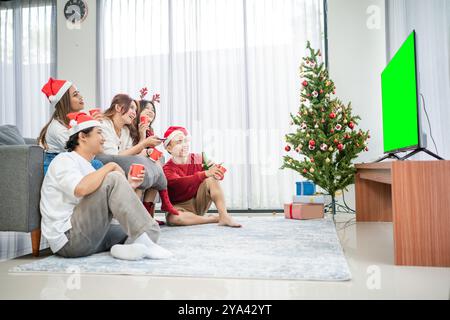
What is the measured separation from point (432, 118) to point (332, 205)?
45.2 inches

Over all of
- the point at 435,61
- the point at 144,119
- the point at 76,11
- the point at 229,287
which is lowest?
the point at 229,287

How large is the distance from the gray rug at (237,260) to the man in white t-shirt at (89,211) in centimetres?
6

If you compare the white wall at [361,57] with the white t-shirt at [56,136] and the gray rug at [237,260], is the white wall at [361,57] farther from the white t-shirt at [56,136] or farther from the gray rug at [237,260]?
the white t-shirt at [56,136]

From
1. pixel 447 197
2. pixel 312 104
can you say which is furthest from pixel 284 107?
pixel 447 197

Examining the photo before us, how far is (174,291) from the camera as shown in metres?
1.35

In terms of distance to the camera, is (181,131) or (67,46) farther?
(67,46)

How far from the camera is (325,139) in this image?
11.6 ft

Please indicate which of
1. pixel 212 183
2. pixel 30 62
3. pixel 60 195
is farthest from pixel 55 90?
pixel 30 62

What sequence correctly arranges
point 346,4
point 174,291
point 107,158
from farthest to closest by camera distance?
1. point 346,4
2. point 107,158
3. point 174,291

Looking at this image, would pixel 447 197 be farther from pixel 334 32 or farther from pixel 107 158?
pixel 334 32

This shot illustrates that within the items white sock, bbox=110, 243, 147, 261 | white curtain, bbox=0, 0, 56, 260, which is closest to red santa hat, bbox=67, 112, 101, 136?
white sock, bbox=110, 243, 147, 261

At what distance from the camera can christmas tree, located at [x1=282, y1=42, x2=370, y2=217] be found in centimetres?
351

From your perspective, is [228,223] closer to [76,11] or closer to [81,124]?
[81,124]

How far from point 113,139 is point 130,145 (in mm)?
226
